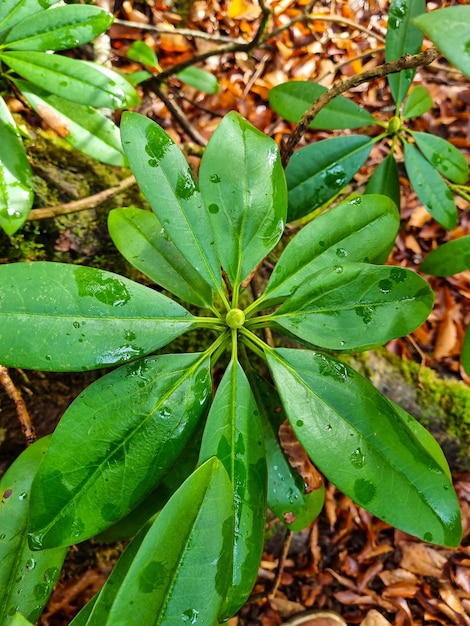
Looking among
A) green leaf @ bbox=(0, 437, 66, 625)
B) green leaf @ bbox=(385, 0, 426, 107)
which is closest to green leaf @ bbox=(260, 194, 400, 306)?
green leaf @ bbox=(385, 0, 426, 107)

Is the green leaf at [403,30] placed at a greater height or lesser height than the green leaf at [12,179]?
greater

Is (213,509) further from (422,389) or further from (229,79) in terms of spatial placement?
(229,79)

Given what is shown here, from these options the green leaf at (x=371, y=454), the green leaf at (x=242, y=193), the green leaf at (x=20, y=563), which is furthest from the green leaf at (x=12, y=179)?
the green leaf at (x=371, y=454)

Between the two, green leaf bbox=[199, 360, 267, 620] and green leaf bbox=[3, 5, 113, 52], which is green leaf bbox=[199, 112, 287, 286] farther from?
green leaf bbox=[3, 5, 113, 52]

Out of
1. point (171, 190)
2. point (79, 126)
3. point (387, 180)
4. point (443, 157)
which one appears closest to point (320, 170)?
point (387, 180)

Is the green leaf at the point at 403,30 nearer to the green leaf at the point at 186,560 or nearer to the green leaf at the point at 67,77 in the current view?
the green leaf at the point at 67,77

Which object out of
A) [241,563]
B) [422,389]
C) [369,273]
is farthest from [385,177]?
[241,563]

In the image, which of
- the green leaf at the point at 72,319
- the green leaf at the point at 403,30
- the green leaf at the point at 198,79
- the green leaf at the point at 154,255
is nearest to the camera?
the green leaf at the point at 72,319
